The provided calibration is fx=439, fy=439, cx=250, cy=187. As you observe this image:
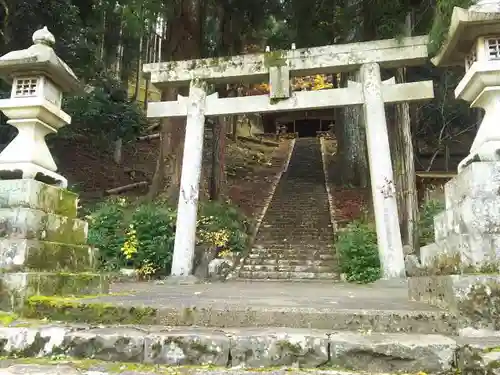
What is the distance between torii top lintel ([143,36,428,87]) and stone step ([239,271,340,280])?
13.2 feet

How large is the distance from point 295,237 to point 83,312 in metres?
8.19

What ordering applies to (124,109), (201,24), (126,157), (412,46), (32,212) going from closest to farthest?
(32,212) → (412,46) → (201,24) → (124,109) → (126,157)

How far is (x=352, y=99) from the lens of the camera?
8336 mm

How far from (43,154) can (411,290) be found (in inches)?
151

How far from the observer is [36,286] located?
3.66m

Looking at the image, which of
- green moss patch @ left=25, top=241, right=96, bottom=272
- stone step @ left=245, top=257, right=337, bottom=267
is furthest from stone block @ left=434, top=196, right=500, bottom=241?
stone step @ left=245, top=257, right=337, bottom=267

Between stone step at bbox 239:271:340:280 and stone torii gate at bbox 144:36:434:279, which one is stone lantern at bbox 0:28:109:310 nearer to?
stone torii gate at bbox 144:36:434:279

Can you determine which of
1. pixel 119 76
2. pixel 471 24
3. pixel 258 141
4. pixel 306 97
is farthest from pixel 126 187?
pixel 471 24

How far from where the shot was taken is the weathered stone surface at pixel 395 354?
8.07ft

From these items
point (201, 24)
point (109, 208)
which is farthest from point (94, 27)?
point (109, 208)

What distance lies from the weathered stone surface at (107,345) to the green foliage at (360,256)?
6.01m

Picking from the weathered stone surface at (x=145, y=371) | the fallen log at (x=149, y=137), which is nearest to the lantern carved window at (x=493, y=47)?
the weathered stone surface at (x=145, y=371)

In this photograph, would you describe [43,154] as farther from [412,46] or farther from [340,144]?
[340,144]

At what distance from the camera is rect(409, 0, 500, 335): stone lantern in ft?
9.39
